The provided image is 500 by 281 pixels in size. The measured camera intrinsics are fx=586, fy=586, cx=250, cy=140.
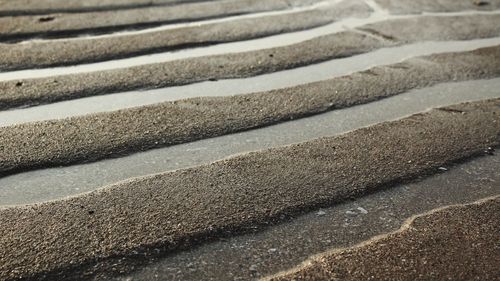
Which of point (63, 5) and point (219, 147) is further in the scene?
point (63, 5)

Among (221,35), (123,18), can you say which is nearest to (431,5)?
(221,35)

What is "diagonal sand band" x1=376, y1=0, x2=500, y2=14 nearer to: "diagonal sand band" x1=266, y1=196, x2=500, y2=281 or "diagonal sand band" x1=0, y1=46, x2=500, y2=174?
"diagonal sand band" x1=0, y1=46, x2=500, y2=174

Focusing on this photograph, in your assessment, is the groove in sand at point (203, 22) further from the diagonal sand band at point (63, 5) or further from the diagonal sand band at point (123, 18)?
the diagonal sand band at point (63, 5)

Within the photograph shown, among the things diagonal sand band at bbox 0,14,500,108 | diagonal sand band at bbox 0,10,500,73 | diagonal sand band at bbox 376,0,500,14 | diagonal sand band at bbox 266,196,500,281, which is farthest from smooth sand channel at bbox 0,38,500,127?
diagonal sand band at bbox 266,196,500,281

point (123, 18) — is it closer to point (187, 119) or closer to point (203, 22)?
point (203, 22)

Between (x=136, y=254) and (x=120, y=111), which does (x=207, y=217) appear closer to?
(x=136, y=254)

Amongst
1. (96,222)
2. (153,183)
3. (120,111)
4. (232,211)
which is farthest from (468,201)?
(120,111)
